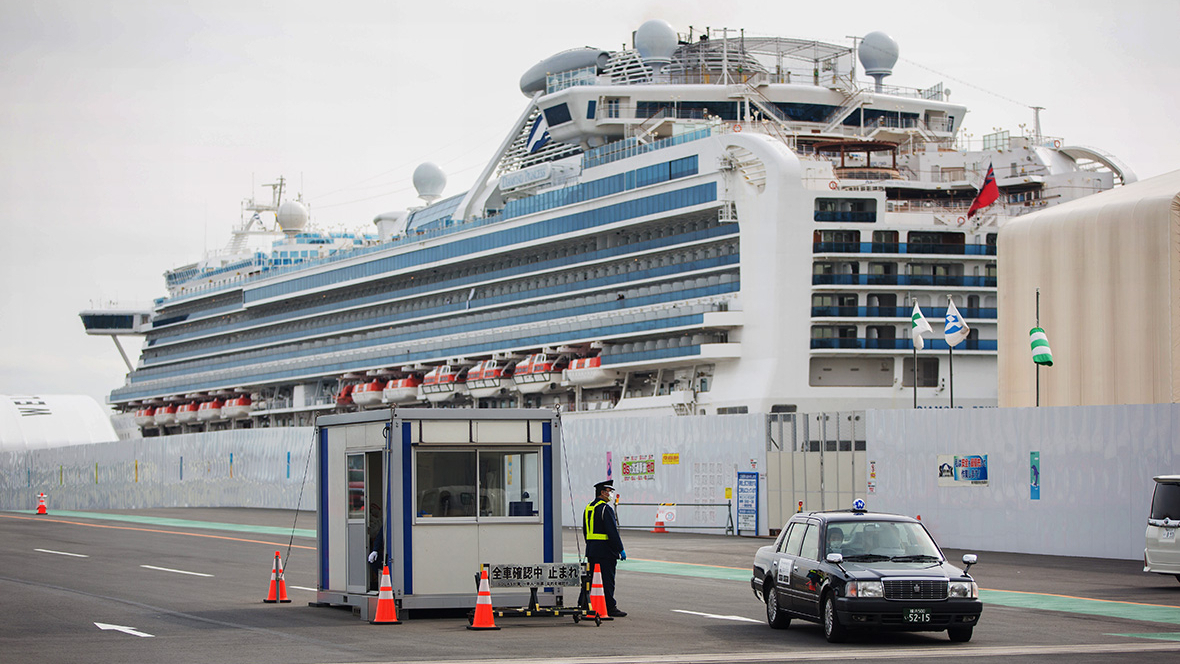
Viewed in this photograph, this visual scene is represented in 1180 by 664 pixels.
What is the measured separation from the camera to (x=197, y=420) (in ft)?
354

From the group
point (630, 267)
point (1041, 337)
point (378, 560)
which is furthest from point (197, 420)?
point (378, 560)

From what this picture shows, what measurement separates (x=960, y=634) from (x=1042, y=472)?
14494mm

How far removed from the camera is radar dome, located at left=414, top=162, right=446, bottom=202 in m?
96.8

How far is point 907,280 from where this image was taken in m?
60.4

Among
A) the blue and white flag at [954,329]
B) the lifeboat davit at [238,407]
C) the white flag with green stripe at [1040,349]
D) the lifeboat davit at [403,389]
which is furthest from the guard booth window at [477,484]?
the lifeboat davit at [238,407]

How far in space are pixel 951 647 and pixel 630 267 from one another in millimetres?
53512

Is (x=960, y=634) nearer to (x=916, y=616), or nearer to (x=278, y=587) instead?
(x=916, y=616)

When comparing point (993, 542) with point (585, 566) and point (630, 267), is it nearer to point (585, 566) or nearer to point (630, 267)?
point (585, 566)

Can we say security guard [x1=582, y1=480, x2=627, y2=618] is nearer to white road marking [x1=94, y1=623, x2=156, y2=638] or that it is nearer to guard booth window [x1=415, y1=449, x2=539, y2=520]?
guard booth window [x1=415, y1=449, x2=539, y2=520]

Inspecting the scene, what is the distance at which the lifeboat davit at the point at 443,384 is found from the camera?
7938 centimetres

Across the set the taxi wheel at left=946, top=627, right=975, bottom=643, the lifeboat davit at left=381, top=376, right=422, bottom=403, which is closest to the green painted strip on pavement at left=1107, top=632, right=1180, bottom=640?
the taxi wheel at left=946, top=627, right=975, bottom=643

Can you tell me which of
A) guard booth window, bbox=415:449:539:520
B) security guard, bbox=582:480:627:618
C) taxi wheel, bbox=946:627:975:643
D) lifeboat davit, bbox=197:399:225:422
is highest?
lifeboat davit, bbox=197:399:225:422

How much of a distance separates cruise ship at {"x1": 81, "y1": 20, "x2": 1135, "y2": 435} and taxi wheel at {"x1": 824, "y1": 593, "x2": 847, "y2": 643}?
111ft

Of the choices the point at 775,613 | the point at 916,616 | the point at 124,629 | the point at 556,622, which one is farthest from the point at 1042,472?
the point at 124,629
